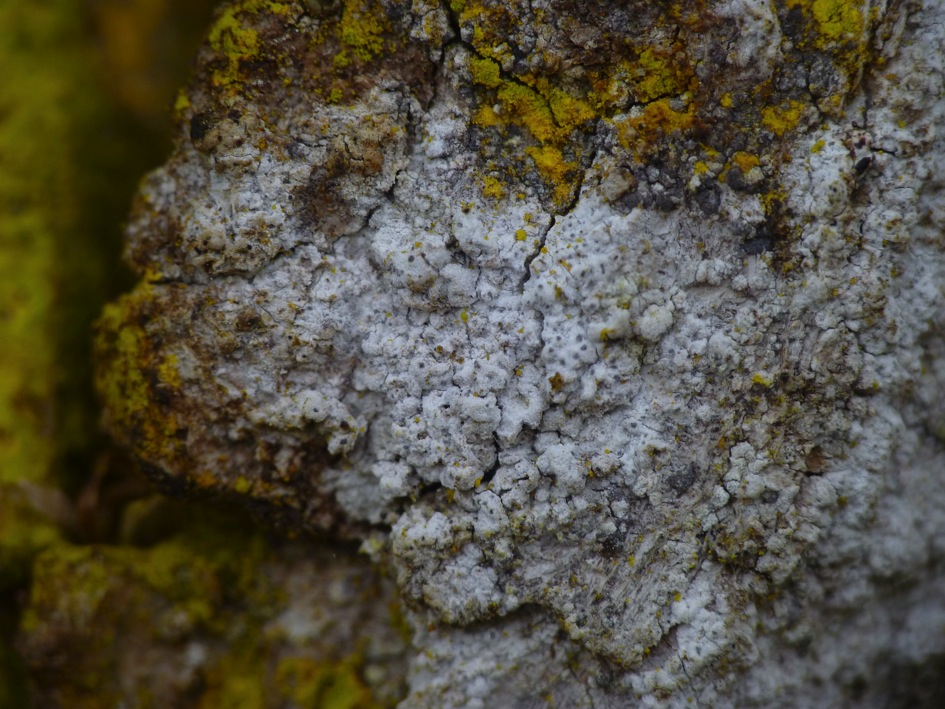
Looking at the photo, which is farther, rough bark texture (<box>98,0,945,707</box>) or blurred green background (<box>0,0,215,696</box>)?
blurred green background (<box>0,0,215,696</box>)

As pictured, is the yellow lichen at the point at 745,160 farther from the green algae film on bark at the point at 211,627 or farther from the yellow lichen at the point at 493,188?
the green algae film on bark at the point at 211,627

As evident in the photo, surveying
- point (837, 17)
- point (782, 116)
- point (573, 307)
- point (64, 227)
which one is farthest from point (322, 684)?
point (837, 17)

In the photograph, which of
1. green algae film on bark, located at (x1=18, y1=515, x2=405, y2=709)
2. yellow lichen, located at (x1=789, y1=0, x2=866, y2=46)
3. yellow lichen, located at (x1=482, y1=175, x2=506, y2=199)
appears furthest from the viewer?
green algae film on bark, located at (x1=18, y1=515, x2=405, y2=709)

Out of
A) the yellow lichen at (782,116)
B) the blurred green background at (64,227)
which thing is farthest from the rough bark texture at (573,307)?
the blurred green background at (64,227)

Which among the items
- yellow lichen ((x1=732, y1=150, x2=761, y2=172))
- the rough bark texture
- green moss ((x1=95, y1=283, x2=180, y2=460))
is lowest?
green moss ((x1=95, y1=283, x2=180, y2=460))

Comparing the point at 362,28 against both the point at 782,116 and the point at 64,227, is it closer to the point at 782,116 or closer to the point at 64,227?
the point at 782,116

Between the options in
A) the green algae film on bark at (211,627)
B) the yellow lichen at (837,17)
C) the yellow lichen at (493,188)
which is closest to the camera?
the yellow lichen at (837,17)

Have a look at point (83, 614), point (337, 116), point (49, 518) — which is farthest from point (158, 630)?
point (337, 116)

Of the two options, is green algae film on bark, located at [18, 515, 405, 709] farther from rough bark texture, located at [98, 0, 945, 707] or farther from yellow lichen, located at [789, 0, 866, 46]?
yellow lichen, located at [789, 0, 866, 46]

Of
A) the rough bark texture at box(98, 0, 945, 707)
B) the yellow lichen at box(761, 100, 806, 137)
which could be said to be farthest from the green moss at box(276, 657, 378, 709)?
the yellow lichen at box(761, 100, 806, 137)

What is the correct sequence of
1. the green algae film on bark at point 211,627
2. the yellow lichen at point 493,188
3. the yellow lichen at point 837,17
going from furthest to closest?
the green algae film on bark at point 211,627 < the yellow lichen at point 493,188 < the yellow lichen at point 837,17
